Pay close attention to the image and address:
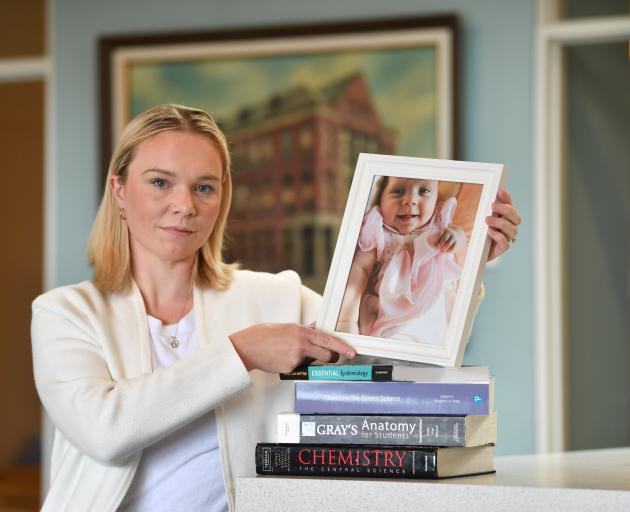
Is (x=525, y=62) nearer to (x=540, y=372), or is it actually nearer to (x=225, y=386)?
(x=540, y=372)

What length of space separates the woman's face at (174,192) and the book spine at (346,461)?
49cm

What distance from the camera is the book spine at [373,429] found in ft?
4.61

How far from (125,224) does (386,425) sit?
0.73 meters

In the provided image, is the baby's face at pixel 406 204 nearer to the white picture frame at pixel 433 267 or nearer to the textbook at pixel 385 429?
the white picture frame at pixel 433 267

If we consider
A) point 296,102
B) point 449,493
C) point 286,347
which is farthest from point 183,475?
point 296,102

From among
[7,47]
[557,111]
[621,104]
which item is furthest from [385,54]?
[7,47]

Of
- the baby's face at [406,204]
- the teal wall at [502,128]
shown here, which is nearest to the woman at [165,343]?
the baby's face at [406,204]

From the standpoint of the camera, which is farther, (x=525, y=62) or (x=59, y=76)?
(x=59, y=76)

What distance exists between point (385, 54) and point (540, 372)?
53.6 inches

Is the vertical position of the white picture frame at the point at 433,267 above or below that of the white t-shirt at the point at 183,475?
above

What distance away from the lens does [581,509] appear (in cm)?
127

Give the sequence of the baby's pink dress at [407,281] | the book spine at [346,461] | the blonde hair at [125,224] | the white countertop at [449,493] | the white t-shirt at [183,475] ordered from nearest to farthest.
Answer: the white countertop at [449,493] < the book spine at [346,461] < the baby's pink dress at [407,281] < the white t-shirt at [183,475] < the blonde hair at [125,224]

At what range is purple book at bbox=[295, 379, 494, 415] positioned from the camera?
1415 mm

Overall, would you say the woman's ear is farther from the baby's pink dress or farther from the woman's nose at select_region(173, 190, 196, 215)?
the baby's pink dress
